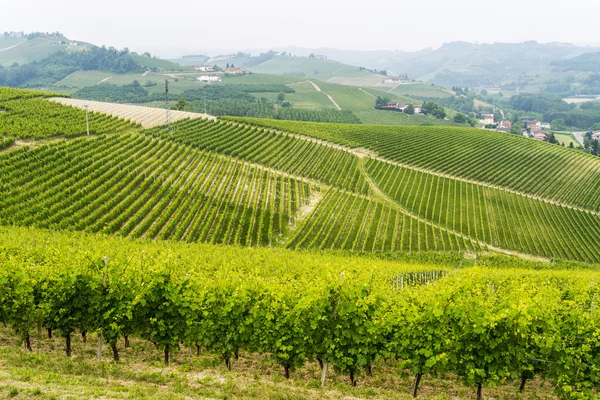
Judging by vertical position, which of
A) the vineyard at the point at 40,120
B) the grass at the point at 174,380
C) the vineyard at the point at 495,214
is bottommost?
the vineyard at the point at 495,214

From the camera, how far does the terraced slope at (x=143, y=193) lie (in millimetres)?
43375

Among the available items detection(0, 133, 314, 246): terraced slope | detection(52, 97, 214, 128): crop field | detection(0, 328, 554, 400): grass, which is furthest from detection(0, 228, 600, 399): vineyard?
detection(52, 97, 214, 128): crop field

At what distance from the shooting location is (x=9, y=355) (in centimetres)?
1653

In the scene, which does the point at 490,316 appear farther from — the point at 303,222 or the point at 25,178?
the point at 25,178

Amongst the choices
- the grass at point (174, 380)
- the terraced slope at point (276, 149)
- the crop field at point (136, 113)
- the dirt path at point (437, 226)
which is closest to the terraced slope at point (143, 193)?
the terraced slope at point (276, 149)

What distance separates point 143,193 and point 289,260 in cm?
2636

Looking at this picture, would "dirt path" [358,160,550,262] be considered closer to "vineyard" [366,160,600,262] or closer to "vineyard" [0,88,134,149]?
"vineyard" [366,160,600,262]

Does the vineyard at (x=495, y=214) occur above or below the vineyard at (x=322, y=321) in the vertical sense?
below

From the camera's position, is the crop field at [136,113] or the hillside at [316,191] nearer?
the hillside at [316,191]

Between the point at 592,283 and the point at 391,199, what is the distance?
41.7m

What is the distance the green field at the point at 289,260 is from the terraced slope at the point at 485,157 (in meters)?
0.66

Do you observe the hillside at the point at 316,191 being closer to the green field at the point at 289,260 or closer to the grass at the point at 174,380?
the green field at the point at 289,260

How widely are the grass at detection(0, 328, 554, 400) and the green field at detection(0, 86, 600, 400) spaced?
11 cm

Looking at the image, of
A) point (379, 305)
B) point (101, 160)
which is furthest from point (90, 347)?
point (101, 160)
